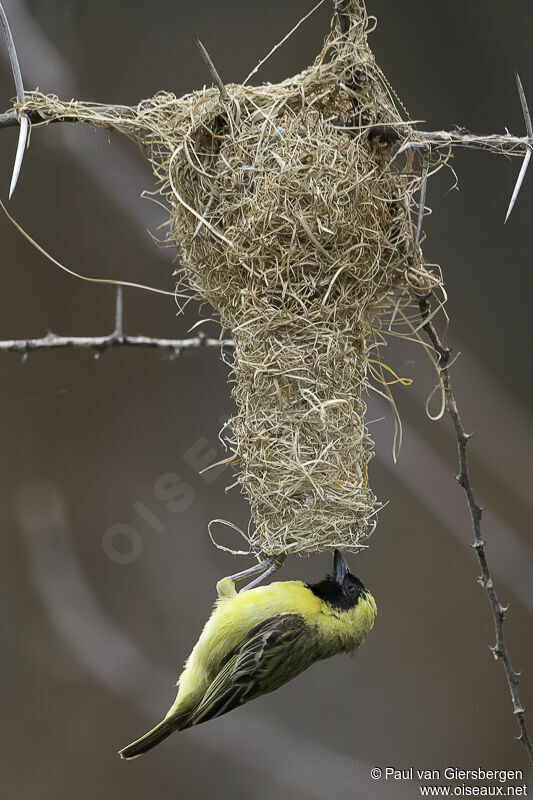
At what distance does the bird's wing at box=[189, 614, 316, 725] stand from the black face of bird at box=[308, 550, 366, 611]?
0.09 m

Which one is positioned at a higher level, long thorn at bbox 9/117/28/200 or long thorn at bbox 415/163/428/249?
long thorn at bbox 9/117/28/200

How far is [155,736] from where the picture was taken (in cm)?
221

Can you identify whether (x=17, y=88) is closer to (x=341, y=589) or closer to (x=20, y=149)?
(x=20, y=149)

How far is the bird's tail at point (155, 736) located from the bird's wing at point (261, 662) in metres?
0.06

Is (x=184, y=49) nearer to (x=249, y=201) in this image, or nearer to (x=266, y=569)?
(x=249, y=201)

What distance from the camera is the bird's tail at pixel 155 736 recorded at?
2.19 m

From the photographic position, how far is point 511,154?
7.33 feet

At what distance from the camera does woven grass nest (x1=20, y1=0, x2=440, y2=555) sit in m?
2.06

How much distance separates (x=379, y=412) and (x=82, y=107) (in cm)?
211

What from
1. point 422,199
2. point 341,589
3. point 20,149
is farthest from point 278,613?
point 20,149

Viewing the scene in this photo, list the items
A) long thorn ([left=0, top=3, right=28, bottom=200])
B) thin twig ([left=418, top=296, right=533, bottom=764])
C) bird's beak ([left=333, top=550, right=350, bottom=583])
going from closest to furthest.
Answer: long thorn ([left=0, top=3, right=28, bottom=200]) → thin twig ([left=418, top=296, right=533, bottom=764]) → bird's beak ([left=333, top=550, right=350, bottom=583])

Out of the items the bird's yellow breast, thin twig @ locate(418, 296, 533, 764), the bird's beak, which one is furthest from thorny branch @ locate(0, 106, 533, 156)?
the bird's yellow breast

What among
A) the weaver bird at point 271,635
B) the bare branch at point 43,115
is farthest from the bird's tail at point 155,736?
the bare branch at point 43,115

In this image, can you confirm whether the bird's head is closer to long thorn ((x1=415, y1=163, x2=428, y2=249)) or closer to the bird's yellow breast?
the bird's yellow breast
